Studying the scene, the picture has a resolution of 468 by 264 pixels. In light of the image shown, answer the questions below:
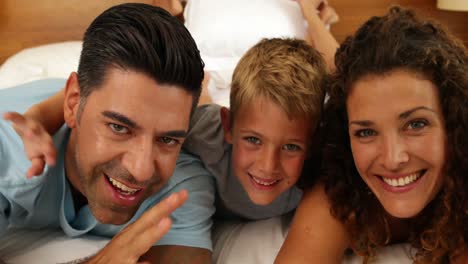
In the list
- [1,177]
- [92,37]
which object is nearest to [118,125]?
[92,37]

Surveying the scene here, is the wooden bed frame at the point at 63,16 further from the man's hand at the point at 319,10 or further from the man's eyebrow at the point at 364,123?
the man's eyebrow at the point at 364,123

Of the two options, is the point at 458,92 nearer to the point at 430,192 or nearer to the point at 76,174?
the point at 430,192

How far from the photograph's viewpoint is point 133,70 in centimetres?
94

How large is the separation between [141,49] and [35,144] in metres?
0.30

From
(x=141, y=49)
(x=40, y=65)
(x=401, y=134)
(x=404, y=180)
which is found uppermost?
(x=141, y=49)

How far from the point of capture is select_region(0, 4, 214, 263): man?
3.04 ft

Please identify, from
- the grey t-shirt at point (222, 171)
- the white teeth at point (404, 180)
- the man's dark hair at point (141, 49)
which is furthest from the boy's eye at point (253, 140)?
the white teeth at point (404, 180)

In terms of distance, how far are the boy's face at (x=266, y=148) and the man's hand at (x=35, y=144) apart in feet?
1.49

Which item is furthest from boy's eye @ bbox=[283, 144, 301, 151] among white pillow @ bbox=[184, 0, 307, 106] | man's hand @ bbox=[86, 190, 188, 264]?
white pillow @ bbox=[184, 0, 307, 106]

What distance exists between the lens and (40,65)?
2135 mm

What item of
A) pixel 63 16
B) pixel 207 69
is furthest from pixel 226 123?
pixel 63 16

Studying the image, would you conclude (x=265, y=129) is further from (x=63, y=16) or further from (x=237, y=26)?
(x=63, y=16)

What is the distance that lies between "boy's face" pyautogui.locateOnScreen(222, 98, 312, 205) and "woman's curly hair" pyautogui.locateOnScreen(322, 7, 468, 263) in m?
0.08

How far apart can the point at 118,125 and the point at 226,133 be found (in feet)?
1.29
